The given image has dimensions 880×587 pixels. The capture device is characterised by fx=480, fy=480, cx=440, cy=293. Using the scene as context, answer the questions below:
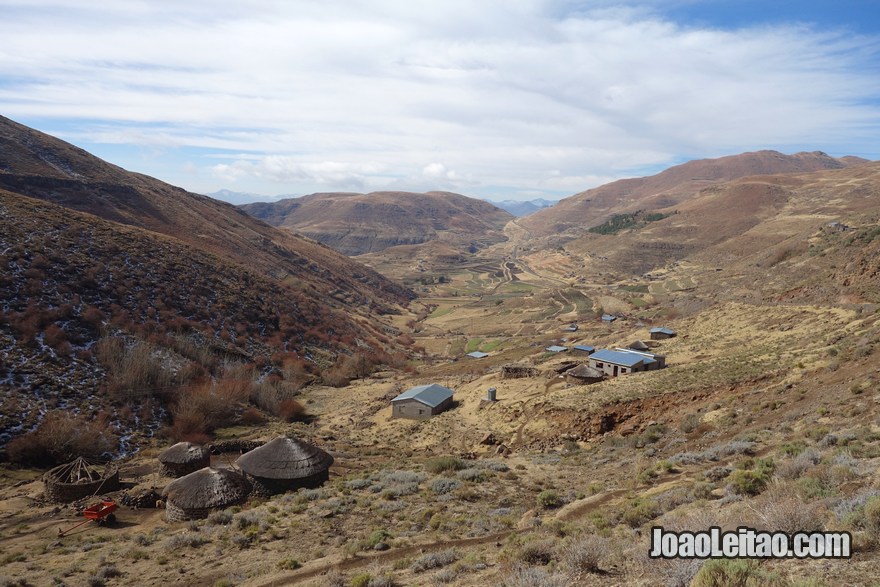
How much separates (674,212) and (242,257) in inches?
5800

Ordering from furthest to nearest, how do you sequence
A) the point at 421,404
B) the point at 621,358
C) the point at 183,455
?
the point at 421,404
the point at 621,358
the point at 183,455

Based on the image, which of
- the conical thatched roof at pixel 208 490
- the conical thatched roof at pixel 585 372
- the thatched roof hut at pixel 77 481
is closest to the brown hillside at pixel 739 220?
the conical thatched roof at pixel 585 372

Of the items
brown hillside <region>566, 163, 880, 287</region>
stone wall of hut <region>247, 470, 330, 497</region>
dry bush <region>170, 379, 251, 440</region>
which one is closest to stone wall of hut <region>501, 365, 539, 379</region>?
stone wall of hut <region>247, 470, 330, 497</region>

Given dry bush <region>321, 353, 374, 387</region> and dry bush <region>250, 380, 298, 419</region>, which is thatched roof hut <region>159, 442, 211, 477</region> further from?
dry bush <region>321, 353, 374, 387</region>

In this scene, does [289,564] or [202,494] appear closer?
[289,564]

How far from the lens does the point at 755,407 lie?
22.5 meters

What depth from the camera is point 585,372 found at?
37.5m

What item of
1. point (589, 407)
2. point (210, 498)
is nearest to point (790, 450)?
point (589, 407)

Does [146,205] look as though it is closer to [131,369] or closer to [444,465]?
[131,369]

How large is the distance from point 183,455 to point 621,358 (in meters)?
30.5

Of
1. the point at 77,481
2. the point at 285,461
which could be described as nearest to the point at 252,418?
the point at 77,481

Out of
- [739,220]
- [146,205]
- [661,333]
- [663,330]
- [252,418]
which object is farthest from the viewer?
[739,220]

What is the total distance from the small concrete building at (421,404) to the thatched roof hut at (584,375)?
9.98 m

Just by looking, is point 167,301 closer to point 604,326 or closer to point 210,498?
point 210,498
